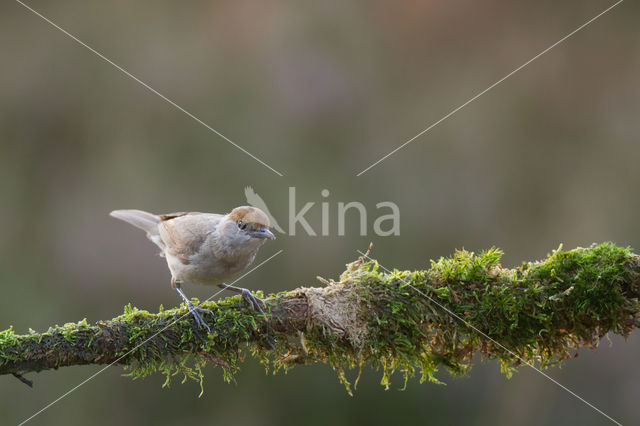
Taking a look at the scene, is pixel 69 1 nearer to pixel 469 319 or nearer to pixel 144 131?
pixel 144 131

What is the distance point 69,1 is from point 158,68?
163cm

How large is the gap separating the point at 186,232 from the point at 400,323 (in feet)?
6.10

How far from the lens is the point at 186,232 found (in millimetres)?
4285

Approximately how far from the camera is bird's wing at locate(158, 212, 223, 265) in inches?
162

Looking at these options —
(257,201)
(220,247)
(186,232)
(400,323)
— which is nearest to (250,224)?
(220,247)

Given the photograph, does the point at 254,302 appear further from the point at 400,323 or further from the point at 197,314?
the point at 400,323

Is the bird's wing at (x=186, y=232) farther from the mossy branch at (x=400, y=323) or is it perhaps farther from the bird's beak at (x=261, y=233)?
the mossy branch at (x=400, y=323)

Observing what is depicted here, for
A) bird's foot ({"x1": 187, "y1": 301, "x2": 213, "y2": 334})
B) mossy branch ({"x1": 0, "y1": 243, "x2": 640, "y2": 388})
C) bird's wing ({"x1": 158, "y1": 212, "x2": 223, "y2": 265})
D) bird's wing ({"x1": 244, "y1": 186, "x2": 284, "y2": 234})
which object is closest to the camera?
mossy branch ({"x1": 0, "y1": 243, "x2": 640, "y2": 388})

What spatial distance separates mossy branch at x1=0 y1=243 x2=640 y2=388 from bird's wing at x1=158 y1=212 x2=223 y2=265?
0.90m

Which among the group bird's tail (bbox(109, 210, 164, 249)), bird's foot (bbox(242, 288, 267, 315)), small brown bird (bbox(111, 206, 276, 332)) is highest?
bird's tail (bbox(109, 210, 164, 249))

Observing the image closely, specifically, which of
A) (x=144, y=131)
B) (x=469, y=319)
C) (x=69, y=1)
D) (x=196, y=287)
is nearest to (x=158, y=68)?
(x=144, y=131)

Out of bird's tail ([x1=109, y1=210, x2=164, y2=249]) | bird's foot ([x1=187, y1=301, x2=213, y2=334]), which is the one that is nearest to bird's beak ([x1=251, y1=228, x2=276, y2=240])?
bird's foot ([x1=187, y1=301, x2=213, y2=334])

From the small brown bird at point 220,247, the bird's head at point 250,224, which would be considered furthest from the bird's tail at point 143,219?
the bird's head at point 250,224

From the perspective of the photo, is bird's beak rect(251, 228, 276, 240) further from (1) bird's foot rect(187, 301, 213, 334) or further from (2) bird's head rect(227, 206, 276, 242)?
(1) bird's foot rect(187, 301, 213, 334)
